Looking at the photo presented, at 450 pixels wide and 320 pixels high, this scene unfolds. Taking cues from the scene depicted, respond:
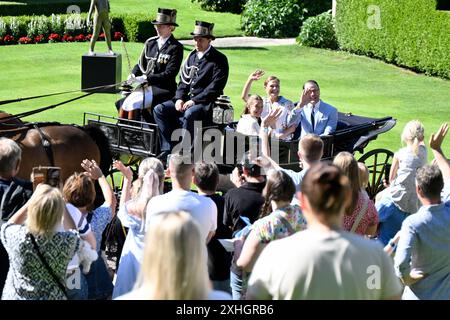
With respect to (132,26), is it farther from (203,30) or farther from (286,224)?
(286,224)

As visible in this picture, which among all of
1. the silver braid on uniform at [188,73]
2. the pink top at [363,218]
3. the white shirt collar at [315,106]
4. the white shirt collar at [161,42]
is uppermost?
the white shirt collar at [161,42]

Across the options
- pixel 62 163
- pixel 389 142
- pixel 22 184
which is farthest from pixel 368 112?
pixel 22 184

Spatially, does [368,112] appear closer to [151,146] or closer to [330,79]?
[330,79]

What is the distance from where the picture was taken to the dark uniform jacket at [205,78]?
1062cm

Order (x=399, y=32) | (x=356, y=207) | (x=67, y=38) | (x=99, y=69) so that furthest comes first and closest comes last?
(x=67, y=38) → (x=399, y=32) → (x=99, y=69) → (x=356, y=207)

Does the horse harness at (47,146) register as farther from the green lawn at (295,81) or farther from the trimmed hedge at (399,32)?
the trimmed hedge at (399,32)

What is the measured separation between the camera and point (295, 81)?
2150cm

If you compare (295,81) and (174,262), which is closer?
(174,262)

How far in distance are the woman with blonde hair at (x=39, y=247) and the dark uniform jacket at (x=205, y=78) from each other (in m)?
5.13

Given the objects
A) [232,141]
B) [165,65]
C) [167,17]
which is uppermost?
[167,17]

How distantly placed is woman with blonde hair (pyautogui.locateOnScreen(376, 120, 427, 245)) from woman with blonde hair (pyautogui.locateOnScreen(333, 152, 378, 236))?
125 centimetres

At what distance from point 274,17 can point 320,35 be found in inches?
92.2

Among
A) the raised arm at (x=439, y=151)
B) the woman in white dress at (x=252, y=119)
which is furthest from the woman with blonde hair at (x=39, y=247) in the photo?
the woman in white dress at (x=252, y=119)

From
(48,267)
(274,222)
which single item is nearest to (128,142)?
(274,222)
